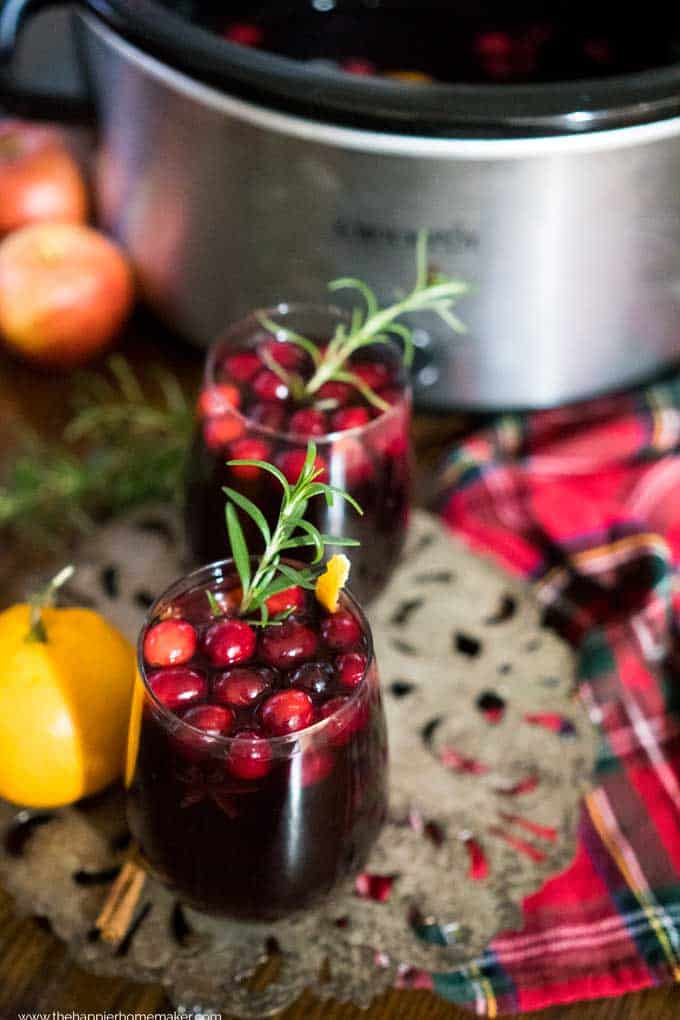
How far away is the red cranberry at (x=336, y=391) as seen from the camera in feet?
2.26

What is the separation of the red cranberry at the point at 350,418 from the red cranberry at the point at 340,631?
0.14m

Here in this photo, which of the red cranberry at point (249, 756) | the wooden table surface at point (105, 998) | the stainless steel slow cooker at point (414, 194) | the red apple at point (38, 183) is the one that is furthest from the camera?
the red apple at point (38, 183)

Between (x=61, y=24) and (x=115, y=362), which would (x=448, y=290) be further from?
(x=61, y=24)

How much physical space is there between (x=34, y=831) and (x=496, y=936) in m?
0.26

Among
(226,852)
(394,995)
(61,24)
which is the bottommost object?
(394,995)

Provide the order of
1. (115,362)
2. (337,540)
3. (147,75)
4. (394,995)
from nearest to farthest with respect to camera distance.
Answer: (337,540) → (394,995) → (147,75) → (115,362)

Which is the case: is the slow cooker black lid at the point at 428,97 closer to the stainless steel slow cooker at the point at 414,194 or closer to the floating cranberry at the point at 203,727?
the stainless steel slow cooker at the point at 414,194

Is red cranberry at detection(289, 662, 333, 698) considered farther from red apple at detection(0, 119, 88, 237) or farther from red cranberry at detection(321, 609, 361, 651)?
red apple at detection(0, 119, 88, 237)

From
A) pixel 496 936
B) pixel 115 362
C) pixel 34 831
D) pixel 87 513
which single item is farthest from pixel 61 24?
pixel 496 936

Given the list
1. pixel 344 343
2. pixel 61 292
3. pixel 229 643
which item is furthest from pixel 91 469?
pixel 229 643

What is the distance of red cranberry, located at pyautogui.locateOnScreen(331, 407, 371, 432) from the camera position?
2.19 feet

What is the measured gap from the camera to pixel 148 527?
2.74 ft

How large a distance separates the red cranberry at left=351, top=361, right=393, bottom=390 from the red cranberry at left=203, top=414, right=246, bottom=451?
0.26ft

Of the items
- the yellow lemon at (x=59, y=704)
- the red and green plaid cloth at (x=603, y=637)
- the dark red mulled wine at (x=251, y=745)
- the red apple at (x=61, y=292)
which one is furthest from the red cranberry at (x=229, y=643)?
the red apple at (x=61, y=292)
